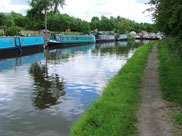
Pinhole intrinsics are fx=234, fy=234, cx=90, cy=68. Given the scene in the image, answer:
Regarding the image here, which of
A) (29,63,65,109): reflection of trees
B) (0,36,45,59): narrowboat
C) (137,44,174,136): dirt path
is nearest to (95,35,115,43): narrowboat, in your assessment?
(0,36,45,59): narrowboat

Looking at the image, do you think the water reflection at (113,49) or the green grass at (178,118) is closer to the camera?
the green grass at (178,118)

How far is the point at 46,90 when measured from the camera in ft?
25.5

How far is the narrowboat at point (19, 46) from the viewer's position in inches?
716

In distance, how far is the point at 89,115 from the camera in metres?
4.61

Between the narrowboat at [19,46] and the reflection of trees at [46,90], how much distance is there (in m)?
8.92

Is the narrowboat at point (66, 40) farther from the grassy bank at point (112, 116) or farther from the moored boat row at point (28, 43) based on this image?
the grassy bank at point (112, 116)

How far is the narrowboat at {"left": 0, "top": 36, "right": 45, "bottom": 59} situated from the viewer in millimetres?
18188

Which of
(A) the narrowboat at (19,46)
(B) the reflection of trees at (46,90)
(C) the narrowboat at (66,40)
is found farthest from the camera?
(C) the narrowboat at (66,40)

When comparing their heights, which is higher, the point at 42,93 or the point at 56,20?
the point at 56,20

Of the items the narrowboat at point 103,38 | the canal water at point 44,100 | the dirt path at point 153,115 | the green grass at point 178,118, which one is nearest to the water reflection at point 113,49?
the canal water at point 44,100

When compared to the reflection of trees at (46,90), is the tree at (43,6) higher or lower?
higher

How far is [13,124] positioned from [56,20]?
51064 millimetres

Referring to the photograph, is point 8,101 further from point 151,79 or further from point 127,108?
point 151,79

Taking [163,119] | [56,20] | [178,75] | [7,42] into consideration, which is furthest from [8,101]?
[56,20]
